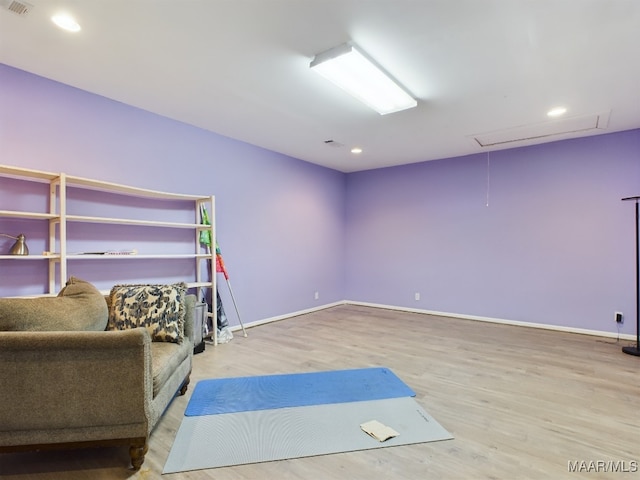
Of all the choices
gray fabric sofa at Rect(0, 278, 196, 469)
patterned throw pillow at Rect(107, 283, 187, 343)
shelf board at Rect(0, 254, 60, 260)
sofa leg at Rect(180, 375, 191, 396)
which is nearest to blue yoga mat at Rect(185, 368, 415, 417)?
sofa leg at Rect(180, 375, 191, 396)

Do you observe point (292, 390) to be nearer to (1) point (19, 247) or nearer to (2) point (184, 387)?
(2) point (184, 387)

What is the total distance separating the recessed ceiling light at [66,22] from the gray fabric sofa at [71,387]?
178 centimetres

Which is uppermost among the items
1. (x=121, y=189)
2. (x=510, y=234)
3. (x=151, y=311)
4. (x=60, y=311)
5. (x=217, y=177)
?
(x=217, y=177)

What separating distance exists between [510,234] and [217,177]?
4347mm

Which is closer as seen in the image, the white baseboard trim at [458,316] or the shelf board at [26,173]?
the shelf board at [26,173]

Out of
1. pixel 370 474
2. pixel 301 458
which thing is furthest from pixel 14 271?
pixel 370 474

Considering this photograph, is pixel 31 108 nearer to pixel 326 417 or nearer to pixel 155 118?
pixel 155 118

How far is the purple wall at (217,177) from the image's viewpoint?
9.11 feet

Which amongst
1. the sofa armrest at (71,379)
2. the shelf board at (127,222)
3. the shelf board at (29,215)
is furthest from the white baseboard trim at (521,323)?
the shelf board at (29,215)

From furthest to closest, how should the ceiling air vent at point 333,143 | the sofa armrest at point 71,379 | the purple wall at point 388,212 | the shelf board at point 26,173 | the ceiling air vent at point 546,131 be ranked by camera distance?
the ceiling air vent at point 333,143, the ceiling air vent at point 546,131, the purple wall at point 388,212, the shelf board at point 26,173, the sofa armrest at point 71,379

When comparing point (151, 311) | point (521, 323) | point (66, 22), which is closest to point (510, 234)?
point (521, 323)

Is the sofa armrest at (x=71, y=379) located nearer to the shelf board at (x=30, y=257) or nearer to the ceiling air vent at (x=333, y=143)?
the shelf board at (x=30, y=257)

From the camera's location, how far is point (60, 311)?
1866mm

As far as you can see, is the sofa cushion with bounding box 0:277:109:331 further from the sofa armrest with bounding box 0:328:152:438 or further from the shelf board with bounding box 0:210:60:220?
the shelf board with bounding box 0:210:60:220
